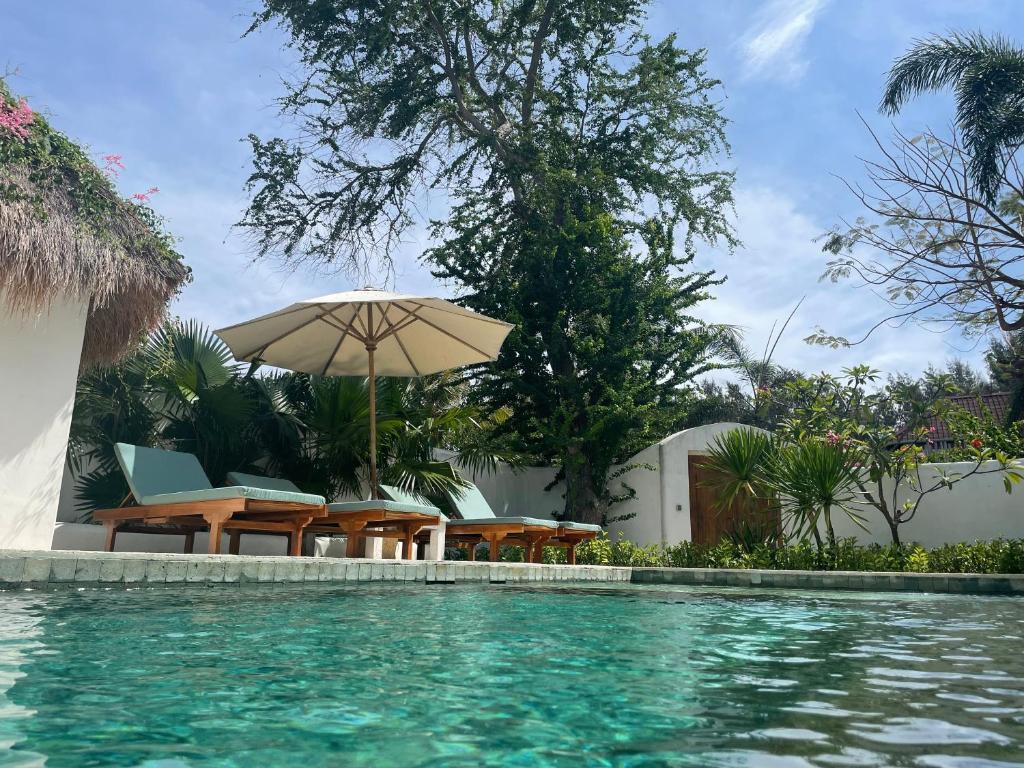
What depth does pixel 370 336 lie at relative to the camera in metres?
8.91

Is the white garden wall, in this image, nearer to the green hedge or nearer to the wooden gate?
the wooden gate

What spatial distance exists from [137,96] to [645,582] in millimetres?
10040

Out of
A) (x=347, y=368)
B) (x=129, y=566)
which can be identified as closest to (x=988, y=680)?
(x=129, y=566)

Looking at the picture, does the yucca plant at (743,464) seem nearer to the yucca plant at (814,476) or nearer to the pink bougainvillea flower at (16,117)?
the yucca plant at (814,476)

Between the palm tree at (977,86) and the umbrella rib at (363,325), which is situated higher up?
the palm tree at (977,86)

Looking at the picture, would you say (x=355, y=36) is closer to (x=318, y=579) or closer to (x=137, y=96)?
(x=137, y=96)

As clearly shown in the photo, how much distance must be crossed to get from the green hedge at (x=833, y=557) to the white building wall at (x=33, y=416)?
7383 mm

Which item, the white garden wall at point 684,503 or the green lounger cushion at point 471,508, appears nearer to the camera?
the green lounger cushion at point 471,508

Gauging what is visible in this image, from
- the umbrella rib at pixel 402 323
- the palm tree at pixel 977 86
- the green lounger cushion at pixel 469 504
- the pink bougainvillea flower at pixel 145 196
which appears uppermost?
the palm tree at pixel 977 86

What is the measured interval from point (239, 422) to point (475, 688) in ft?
26.7

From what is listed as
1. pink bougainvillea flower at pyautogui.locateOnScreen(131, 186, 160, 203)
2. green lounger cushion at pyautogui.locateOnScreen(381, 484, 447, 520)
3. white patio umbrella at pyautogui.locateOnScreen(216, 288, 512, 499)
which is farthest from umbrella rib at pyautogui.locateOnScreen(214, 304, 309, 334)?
green lounger cushion at pyautogui.locateOnScreen(381, 484, 447, 520)

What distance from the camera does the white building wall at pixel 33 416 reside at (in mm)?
6598

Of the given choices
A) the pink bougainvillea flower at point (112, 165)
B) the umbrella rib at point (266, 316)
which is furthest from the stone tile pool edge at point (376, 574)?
the pink bougainvillea flower at point (112, 165)

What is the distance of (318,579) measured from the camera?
222 inches
